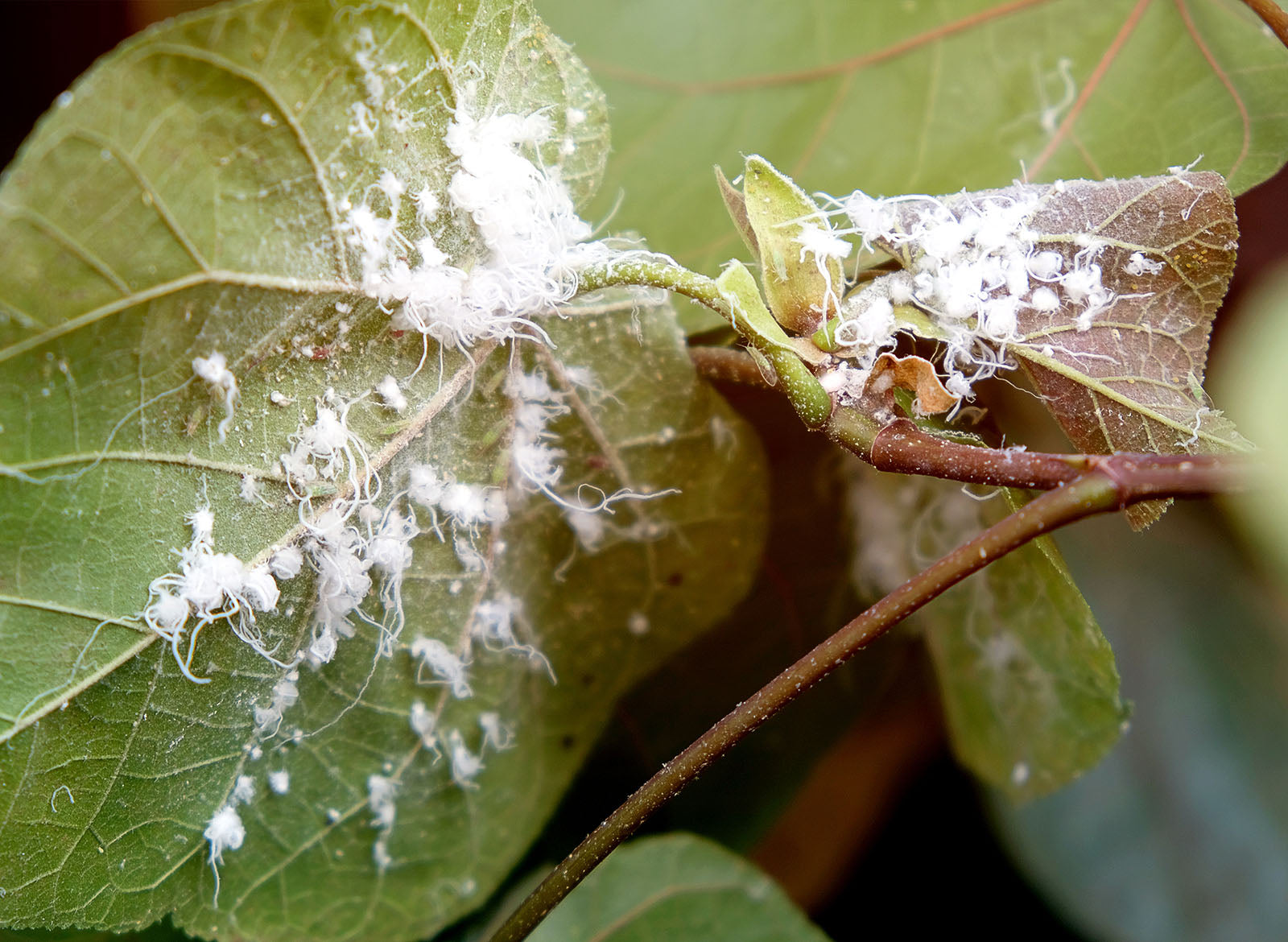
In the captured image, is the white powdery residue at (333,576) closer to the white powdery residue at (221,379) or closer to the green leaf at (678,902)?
the white powdery residue at (221,379)

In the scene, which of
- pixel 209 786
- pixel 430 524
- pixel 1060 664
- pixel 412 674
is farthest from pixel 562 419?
pixel 1060 664

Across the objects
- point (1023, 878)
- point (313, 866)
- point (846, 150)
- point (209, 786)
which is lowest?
point (1023, 878)

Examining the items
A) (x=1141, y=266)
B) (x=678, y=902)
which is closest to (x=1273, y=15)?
(x=1141, y=266)

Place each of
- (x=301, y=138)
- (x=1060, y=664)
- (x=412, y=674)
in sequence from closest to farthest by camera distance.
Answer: (x=301, y=138) → (x=412, y=674) → (x=1060, y=664)

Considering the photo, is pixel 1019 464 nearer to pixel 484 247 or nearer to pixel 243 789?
pixel 484 247

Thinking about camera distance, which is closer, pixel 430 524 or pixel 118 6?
pixel 430 524

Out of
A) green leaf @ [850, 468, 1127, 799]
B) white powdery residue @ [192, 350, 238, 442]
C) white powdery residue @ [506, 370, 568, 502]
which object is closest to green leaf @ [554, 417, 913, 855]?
green leaf @ [850, 468, 1127, 799]

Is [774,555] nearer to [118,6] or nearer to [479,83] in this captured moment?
[479,83]
